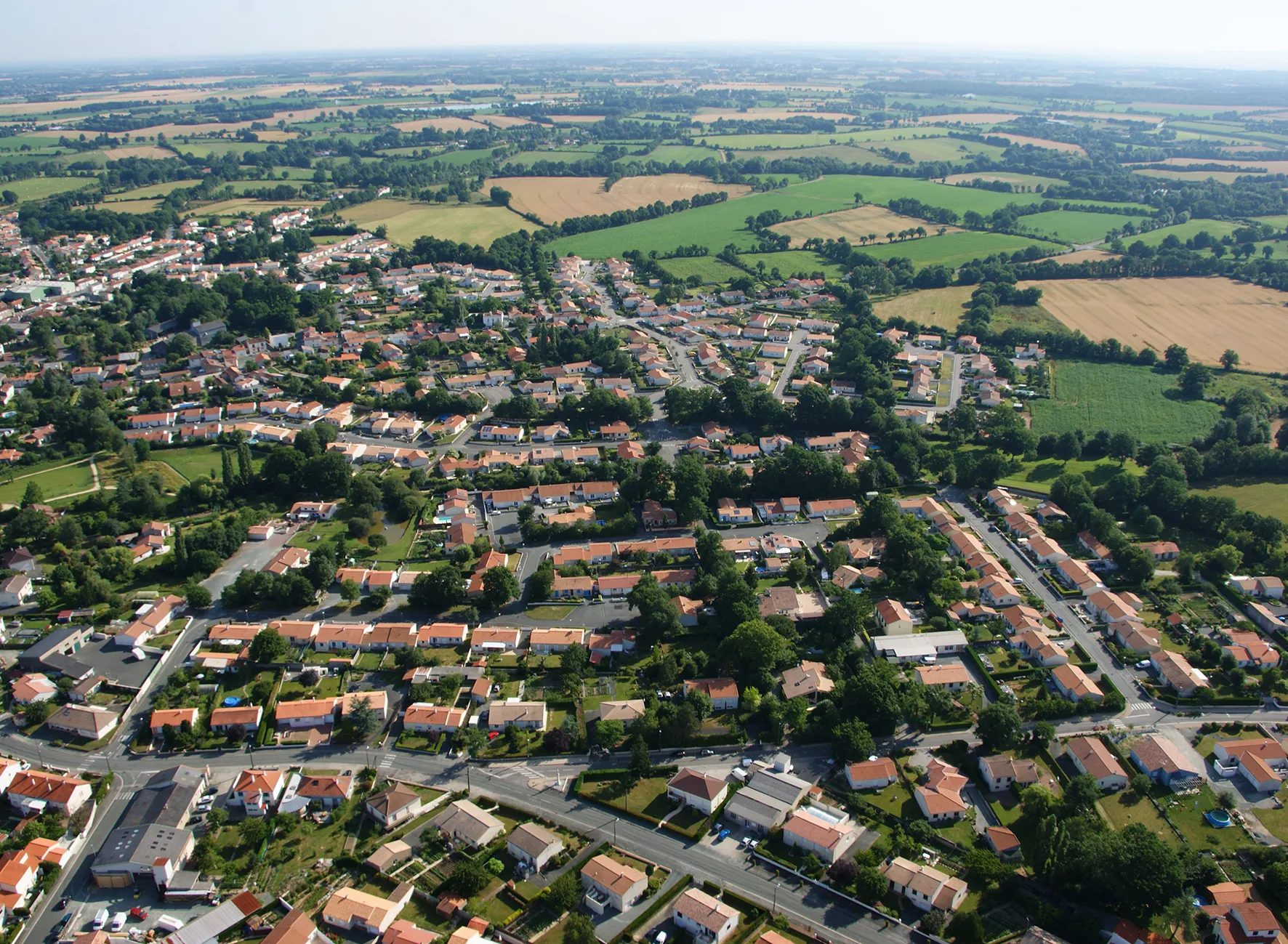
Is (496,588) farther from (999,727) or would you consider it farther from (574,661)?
(999,727)

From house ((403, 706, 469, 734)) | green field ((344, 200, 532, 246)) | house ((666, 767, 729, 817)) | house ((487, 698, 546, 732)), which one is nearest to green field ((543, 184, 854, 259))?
green field ((344, 200, 532, 246))

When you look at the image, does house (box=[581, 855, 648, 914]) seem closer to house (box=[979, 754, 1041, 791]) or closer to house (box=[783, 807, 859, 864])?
house (box=[783, 807, 859, 864])

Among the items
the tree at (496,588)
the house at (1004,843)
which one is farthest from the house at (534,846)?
the house at (1004,843)

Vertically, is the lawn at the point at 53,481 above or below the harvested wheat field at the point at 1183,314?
below

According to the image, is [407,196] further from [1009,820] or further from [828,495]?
[1009,820]

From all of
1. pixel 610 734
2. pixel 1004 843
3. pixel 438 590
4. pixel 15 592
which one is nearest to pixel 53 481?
pixel 15 592

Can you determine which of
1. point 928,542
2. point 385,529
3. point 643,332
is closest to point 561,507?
point 385,529

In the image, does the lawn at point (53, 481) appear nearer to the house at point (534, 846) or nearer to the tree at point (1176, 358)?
the house at point (534, 846)
